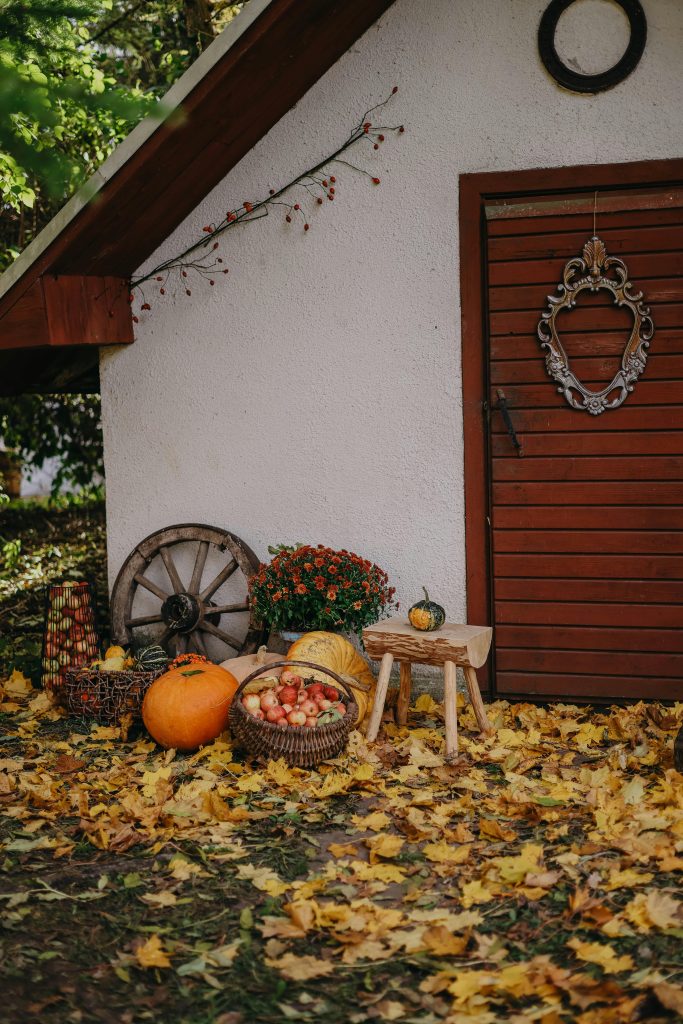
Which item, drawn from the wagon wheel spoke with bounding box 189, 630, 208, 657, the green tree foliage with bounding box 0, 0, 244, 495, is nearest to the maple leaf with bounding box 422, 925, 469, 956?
the wagon wheel spoke with bounding box 189, 630, 208, 657

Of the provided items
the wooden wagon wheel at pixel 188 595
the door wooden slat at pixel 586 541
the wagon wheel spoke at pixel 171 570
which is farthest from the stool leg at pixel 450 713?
the wagon wheel spoke at pixel 171 570

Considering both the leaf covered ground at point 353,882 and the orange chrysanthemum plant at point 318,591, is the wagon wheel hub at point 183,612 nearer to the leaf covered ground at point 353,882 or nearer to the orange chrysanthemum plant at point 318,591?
the orange chrysanthemum plant at point 318,591

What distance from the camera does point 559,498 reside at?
5.16 meters

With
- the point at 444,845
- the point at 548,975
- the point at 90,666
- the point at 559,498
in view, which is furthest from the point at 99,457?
the point at 548,975

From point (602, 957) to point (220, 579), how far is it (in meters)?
3.33

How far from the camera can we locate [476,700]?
4.65 metres

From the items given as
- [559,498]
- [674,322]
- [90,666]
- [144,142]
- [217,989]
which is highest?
[144,142]

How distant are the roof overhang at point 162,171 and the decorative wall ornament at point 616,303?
6.07 ft

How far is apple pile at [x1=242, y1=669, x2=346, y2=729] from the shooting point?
4242mm

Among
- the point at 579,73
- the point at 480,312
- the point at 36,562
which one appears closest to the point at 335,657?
the point at 480,312

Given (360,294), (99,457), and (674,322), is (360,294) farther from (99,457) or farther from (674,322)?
(99,457)

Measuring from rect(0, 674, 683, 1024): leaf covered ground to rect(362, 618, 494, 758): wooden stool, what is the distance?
0.49 ft

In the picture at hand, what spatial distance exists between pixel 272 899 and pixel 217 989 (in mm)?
501

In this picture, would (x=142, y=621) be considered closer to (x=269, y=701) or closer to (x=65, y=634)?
(x=65, y=634)
